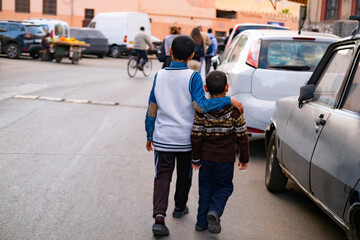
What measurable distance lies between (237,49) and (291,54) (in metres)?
1.31

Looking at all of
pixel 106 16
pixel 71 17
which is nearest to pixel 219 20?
pixel 71 17

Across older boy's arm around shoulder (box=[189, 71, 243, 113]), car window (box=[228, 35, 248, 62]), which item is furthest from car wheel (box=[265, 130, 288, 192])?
car window (box=[228, 35, 248, 62])

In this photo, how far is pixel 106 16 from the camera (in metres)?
36.0

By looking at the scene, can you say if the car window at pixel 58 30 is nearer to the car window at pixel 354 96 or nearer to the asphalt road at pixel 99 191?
the asphalt road at pixel 99 191

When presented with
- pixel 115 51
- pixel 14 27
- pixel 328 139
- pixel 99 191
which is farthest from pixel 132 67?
pixel 328 139

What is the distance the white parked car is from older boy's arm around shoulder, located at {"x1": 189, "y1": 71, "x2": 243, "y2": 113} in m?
3.16

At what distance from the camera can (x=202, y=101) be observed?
4.50 metres

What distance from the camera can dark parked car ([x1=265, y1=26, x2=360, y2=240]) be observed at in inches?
147

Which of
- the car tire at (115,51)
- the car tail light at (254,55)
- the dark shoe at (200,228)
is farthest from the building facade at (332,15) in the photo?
the car tire at (115,51)

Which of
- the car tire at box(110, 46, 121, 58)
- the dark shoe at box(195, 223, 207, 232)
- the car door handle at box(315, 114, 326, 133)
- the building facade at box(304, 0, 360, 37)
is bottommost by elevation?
the car tire at box(110, 46, 121, 58)

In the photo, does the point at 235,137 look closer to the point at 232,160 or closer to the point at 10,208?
the point at 232,160

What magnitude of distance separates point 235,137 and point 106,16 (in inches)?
1277

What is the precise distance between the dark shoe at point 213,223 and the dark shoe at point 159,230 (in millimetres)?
338

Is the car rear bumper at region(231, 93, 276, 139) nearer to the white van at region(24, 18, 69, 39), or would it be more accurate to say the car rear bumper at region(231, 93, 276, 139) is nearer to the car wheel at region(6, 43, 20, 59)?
the car wheel at region(6, 43, 20, 59)
